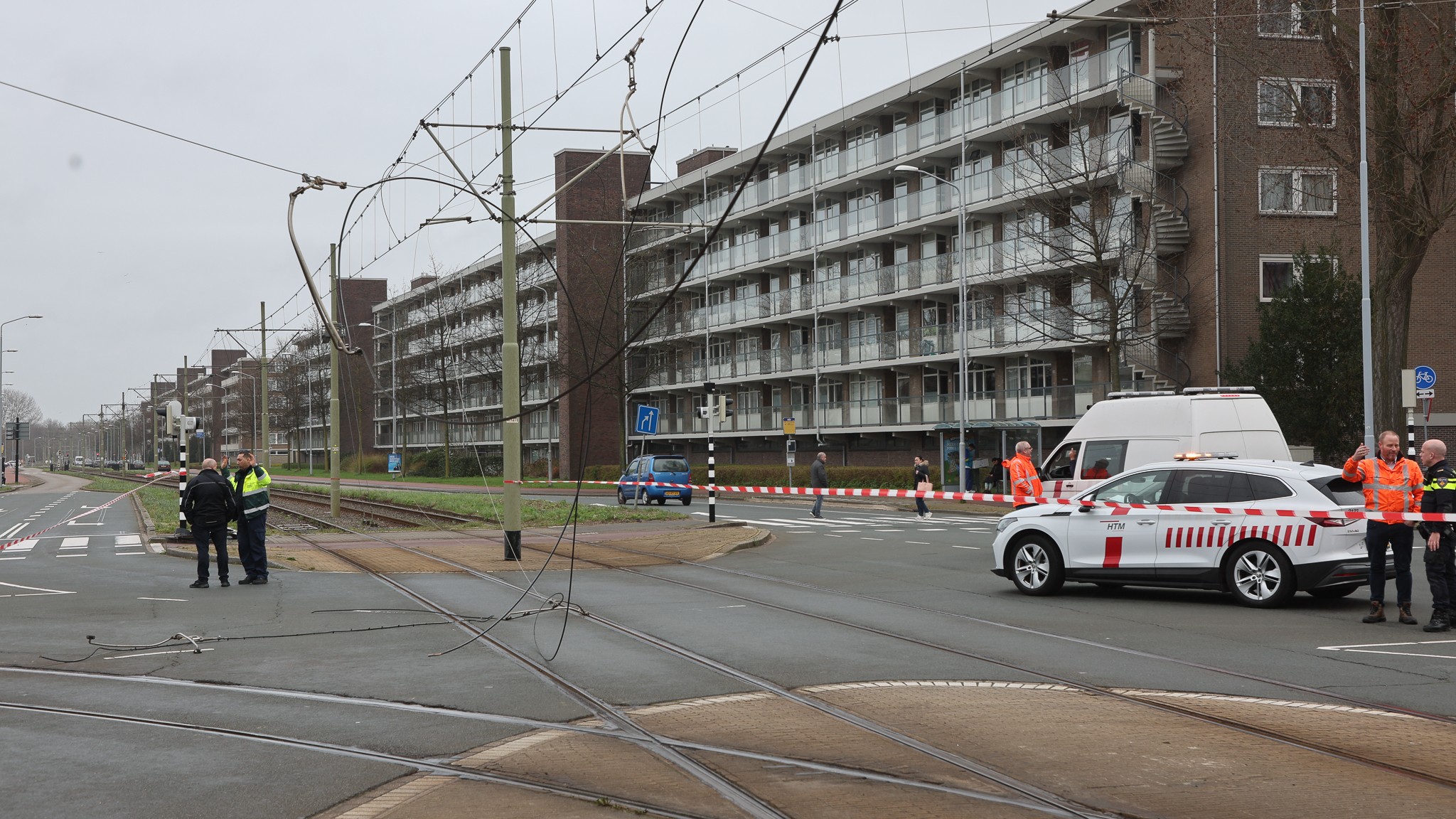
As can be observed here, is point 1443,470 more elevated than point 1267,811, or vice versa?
point 1443,470

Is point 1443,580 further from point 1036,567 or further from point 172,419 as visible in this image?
point 172,419

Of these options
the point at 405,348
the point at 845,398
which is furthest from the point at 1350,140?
the point at 405,348

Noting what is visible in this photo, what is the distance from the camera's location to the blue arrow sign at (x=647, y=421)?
22.4 metres

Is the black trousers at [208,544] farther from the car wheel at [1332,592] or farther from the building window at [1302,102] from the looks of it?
the building window at [1302,102]

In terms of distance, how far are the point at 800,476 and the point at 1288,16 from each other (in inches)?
1212

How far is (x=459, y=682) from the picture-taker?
8.77 m

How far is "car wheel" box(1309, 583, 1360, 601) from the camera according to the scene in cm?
1263

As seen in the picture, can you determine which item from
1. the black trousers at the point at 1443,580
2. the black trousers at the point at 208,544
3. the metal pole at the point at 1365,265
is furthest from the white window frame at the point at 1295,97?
the black trousers at the point at 208,544

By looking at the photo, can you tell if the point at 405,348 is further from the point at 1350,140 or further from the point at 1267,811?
the point at 1267,811

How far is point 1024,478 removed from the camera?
18484mm

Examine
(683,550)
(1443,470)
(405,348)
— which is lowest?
(683,550)

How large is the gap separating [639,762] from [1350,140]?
76.2 ft

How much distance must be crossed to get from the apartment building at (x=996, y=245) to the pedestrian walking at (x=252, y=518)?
834 inches

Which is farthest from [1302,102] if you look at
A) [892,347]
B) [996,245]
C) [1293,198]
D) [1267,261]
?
[892,347]
